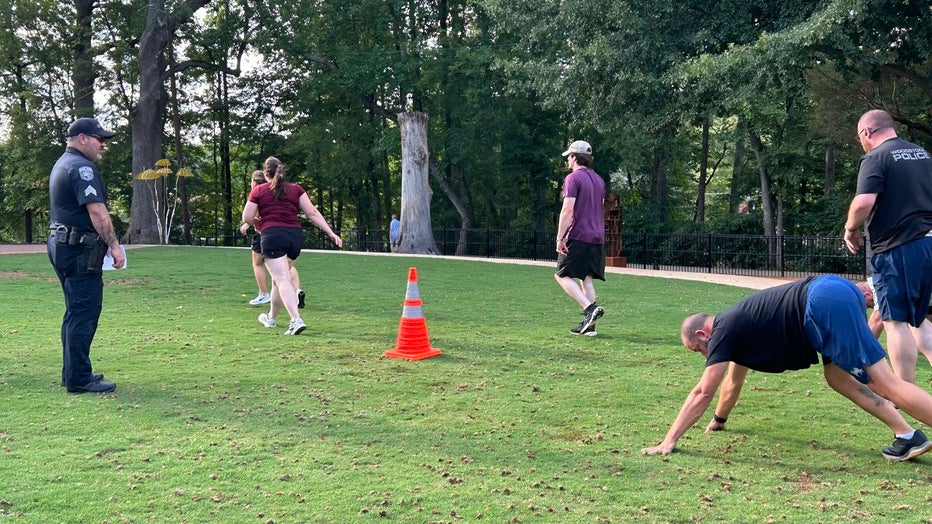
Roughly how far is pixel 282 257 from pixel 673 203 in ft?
124

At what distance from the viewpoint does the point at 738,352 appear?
402cm

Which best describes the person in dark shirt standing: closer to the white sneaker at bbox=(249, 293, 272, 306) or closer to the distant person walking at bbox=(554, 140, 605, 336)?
the distant person walking at bbox=(554, 140, 605, 336)

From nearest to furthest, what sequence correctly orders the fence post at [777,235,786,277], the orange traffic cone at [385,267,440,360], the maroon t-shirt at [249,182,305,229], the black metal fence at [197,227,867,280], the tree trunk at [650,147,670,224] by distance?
1. the orange traffic cone at [385,267,440,360]
2. the maroon t-shirt at [249,182,305,229]
3. the fence post at [777,235,786,277]
4. the black metal fence at [197,227,867,280]
5. the tree trunk at [650,147,670,224]

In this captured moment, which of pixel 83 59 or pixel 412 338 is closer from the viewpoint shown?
pixel 412 338

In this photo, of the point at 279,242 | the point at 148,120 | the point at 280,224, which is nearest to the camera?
the point at 279,242

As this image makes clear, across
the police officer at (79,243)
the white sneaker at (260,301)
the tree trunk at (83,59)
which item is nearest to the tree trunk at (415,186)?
the white sneaker at (260,301)

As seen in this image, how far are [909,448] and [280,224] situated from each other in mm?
6066

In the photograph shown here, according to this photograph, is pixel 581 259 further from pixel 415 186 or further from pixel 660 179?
pixel 660 179

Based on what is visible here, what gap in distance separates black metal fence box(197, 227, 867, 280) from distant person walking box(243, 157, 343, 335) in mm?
13105

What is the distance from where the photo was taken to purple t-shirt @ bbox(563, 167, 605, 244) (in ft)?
26.2

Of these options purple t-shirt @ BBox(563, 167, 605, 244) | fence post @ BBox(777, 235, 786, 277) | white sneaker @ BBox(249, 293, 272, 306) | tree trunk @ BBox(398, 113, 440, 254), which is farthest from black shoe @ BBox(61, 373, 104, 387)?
tree trunk @ BBox(398, 113, 440, 254)

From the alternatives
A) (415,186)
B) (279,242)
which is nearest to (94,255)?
(279,242)

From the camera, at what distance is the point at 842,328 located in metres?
3.77

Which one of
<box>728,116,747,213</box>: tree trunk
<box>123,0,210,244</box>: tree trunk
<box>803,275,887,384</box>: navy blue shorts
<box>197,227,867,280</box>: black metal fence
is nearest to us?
<box>803,275,887,384</box>: navy blue shorts
